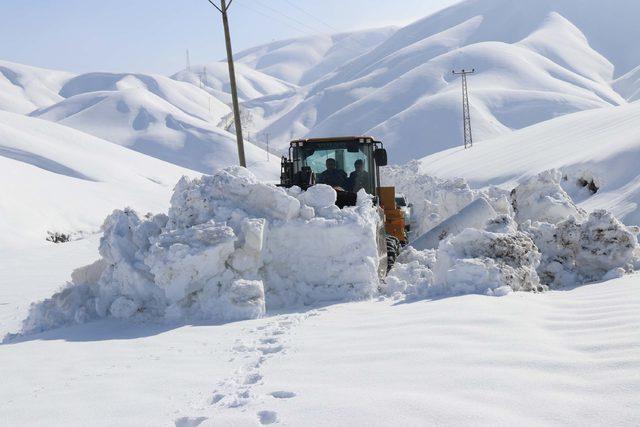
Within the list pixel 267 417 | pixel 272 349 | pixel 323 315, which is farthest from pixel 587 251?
pixel 267 417

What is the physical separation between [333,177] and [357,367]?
516cm

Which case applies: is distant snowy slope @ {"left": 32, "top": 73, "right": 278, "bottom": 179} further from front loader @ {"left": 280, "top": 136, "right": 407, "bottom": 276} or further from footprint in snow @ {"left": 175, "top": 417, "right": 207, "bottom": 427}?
footprint in snow @ {"left": 175, "top": 417, "right": 207, "bottom": 427}

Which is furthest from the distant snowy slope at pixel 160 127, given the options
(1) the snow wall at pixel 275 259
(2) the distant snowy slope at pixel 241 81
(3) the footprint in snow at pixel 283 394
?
(3) the footprint in snow at pixel 283 394

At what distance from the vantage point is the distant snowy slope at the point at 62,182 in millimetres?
20078

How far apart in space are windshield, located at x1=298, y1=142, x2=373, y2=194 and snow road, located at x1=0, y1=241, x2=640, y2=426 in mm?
3273

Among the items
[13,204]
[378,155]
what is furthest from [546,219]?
[13,204]

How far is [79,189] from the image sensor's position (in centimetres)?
2647

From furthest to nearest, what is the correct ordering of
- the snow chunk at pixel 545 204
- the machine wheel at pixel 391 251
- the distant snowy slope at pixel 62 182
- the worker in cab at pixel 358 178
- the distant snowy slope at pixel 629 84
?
the distant snowy slope at pixel 629 84 < the distant snowy slope at pixel 62 182 < the snow chunk at pixel 545 204 < the worker in cab at pixel 358 178 < the machine wheel at pixel 391 251

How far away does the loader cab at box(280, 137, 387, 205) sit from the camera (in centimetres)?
849

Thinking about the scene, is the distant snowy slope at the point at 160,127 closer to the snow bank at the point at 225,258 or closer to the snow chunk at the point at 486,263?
the snow bank at the point at 225,258

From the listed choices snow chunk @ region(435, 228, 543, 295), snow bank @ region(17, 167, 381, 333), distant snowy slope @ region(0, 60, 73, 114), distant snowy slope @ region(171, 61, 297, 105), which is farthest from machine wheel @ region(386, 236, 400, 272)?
distant snowy slope @ region(171, 61, 297, 105)

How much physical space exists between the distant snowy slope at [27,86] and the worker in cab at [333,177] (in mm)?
133191

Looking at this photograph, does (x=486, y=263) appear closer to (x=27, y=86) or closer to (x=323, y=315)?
(x=323, y=315)

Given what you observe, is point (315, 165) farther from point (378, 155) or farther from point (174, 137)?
point (174, 137)
